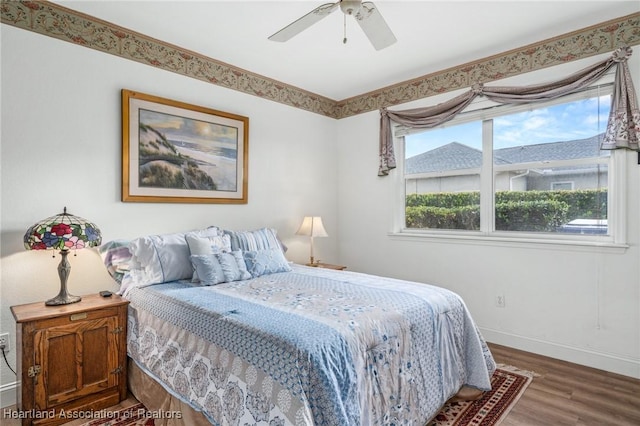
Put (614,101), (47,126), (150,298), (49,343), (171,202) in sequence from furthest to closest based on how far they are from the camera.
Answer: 1. (171,202)
2. (614,101)
3. (47,126)
4. (150,298)
5. (49,343)

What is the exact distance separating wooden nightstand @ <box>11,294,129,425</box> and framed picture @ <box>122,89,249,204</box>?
3.22ft

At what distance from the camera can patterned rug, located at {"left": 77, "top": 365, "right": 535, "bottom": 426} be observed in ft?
6.76

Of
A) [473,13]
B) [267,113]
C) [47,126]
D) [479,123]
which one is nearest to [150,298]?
[47,126]

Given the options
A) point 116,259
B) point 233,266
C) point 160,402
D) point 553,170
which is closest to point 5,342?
point 116,259

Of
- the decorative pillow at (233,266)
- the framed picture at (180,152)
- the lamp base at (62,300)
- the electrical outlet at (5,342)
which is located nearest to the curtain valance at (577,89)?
the framed picture at (180,152)

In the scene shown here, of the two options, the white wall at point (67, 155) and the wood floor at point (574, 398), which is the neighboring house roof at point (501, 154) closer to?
the wood floor at point (574, 398)

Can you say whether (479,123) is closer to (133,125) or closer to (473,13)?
(473,13)

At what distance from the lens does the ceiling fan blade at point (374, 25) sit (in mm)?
2068

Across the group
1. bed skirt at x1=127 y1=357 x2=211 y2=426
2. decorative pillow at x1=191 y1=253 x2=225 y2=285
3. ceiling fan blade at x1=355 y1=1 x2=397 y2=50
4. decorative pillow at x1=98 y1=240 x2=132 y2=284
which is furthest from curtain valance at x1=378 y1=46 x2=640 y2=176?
bed skirt at x1=127 y1=357 x2=211 y2=426

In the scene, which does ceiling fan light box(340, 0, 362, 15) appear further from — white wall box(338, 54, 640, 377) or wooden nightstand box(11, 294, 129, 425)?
wooden nightstand box(11, 294, 129, 425)

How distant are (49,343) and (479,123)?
3.79 metres

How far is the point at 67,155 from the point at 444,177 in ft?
11.0

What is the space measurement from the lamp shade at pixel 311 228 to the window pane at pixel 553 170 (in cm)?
175

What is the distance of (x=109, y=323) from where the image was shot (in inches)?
90.3
